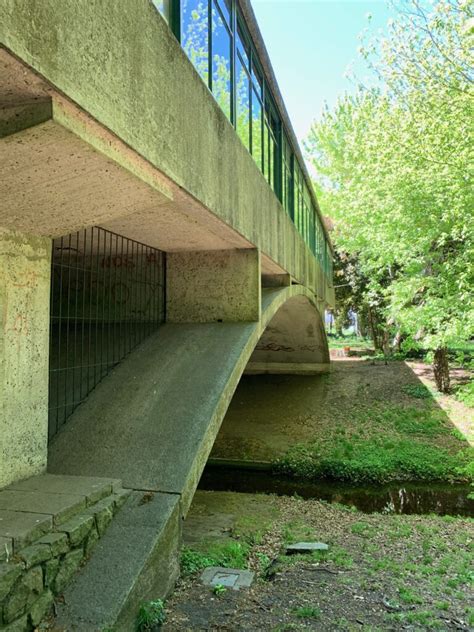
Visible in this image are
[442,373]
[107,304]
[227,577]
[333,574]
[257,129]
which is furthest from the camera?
[442,373]

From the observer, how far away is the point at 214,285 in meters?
6.95

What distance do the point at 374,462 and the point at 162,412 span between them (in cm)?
762

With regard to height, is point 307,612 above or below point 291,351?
below

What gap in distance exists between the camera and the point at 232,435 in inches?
521

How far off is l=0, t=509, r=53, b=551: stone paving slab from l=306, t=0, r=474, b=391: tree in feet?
27.1

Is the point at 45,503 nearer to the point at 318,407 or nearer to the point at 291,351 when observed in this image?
the point at 318,407

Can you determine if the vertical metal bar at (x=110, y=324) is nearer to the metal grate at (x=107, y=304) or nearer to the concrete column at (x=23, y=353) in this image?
the metal grate at (x=107, y=304)

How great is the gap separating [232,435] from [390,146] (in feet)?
26.6

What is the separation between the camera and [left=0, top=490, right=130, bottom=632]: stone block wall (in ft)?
8.76

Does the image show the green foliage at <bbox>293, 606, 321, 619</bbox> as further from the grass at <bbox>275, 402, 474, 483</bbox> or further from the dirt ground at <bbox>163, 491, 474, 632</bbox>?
the grass at <bbox>275, 402, 474, 483</bbox>

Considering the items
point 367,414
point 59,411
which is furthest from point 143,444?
point 367,414

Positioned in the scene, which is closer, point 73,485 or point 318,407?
point 73,485

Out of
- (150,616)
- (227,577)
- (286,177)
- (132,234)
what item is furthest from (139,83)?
(286,177)

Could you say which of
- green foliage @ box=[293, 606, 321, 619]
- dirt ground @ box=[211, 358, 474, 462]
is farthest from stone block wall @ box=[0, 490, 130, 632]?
dirt ground @ box=[211, 358, 474, 462]
